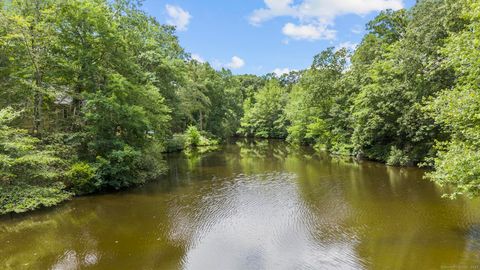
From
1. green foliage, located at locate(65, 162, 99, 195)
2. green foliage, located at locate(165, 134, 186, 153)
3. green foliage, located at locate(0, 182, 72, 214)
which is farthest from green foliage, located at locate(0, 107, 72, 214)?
green foliage, located at locate(165, 134, 186, 153)

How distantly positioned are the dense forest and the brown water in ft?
4.83

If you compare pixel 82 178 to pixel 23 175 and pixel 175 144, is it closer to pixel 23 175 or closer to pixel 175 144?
pixel 23 175

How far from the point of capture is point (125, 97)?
1603cm

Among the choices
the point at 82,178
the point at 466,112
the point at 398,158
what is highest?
the point at 466,112

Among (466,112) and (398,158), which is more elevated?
(466,112)

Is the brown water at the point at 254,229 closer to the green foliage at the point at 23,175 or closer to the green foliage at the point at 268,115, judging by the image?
the green foliage at the point at 23,175

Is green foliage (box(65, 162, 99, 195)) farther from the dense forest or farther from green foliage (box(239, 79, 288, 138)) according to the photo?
green foliage (box(239, 79, 288, 138))

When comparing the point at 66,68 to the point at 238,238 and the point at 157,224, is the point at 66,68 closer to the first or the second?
the point at 157,224

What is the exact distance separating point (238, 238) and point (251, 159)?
55.2ft

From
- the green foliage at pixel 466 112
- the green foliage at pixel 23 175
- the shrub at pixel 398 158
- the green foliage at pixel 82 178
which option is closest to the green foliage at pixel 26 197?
the green foliage at pixel 23 175

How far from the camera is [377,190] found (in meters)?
14.4

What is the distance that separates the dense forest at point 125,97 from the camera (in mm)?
8250

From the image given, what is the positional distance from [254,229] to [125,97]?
33.2 feet

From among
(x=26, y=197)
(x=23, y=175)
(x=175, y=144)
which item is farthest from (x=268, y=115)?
(x=26, y=197)
